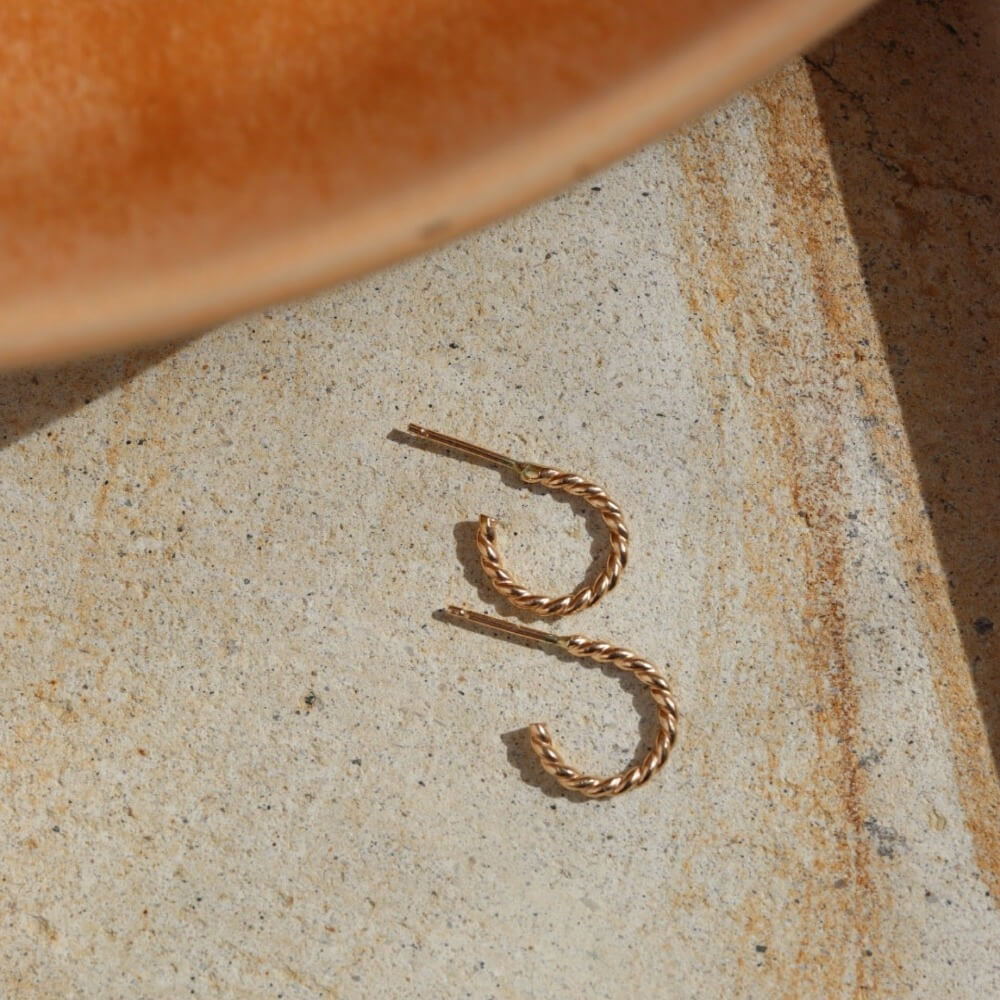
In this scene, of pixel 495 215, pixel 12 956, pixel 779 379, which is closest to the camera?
pixel 495 215

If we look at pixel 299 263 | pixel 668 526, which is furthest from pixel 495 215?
pixel 668 526

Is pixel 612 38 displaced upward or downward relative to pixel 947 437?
downward

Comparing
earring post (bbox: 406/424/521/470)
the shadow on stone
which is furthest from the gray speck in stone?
earring post (bbox: 406/424/521/470)

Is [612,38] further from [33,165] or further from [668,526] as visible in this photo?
[668,526]

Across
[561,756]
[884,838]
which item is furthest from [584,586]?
[884,838]

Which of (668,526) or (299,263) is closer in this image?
(299,263)

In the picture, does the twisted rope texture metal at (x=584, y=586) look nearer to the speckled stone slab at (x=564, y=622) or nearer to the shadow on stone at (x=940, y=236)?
the speckled stone slab at (x=564, y=622)

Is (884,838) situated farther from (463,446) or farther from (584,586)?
(463,446)

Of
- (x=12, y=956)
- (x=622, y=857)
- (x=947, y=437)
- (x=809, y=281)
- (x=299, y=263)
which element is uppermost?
(x=809, y=281)
